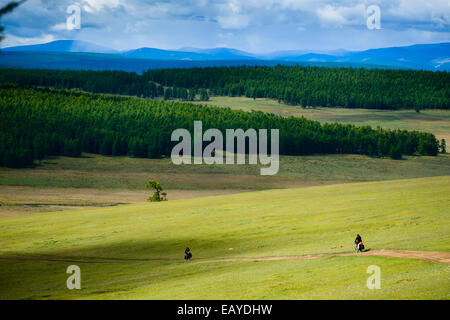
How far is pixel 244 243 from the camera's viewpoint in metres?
50.1

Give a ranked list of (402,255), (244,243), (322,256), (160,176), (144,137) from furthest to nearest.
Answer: (144,137) < (160,176) < (244,243) < (322,256) < (402,255)

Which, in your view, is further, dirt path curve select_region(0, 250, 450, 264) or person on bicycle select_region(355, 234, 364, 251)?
person on bicycle select_region(355, 234, 364, 251)

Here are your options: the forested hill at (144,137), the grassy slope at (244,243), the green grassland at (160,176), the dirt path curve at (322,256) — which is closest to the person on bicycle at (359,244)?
the dirt path curve at (322,256)

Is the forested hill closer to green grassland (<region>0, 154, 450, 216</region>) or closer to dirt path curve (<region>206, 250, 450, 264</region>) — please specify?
green grassland (<region>0, 154, 450, 216</region>)

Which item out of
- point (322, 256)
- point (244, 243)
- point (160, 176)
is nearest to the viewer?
point (322, 256)

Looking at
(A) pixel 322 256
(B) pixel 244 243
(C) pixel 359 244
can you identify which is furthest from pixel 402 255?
(B) pixel 244 243

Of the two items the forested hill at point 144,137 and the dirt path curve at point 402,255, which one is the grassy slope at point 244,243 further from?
the forested hill at point 144,137

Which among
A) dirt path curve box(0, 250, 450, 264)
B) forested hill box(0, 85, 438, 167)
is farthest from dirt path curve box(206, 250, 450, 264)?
forested hill box(0, 85, 438, 167)

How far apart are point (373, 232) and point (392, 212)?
31.6 feet

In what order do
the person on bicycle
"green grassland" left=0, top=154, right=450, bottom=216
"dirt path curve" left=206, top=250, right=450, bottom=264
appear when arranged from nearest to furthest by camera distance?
"dirt path curve" left=206, top=250, right=450, bottom=264, the person on bicycle, "green grassland" left=0, top=154, right=450, bottom=216

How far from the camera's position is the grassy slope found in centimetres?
3250

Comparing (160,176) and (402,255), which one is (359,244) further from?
(160,176)
